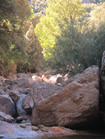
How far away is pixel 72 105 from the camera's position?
8023 millimetres

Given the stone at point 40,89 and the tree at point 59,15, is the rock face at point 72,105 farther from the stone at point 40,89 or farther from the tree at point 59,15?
the tree at point 59,15

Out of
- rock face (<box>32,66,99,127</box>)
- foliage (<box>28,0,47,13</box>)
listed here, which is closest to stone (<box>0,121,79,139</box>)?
rock face (<box>32,66,99,127</box>)

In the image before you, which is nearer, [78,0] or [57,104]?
[57,104]

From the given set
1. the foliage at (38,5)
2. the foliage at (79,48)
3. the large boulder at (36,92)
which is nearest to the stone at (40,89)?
the large boulder at (36,92)

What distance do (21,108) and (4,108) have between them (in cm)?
89

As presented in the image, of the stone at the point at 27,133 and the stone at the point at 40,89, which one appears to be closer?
the stone at the point at 27,133

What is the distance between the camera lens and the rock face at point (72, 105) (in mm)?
7926

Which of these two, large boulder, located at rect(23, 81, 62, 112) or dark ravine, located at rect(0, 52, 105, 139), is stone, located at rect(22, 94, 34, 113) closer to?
large boulder, located at rect(23, 81, 62, 112)

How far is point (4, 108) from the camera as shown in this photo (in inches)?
409

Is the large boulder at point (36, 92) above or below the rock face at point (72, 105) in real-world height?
above

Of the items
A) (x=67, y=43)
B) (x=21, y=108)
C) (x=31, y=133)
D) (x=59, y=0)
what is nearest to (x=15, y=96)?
(x=21, y=108)

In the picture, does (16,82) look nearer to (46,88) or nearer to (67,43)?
(67,43)

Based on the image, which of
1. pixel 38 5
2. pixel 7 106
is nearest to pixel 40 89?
pixel 7 106

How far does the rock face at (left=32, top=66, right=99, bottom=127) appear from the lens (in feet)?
26.0
